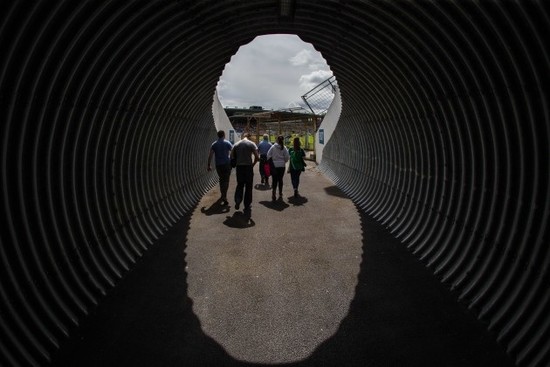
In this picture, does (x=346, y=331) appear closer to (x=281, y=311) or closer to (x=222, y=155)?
(x=281, y=311)

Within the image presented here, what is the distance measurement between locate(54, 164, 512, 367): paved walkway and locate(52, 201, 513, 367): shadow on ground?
0.04 ft

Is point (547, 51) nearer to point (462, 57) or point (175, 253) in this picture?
point (462, 57)

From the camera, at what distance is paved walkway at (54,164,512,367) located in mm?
3320

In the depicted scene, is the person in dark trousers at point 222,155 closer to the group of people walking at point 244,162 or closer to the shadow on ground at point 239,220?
the group of people walking at point 244,162

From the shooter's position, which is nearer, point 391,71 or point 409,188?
point 391,71

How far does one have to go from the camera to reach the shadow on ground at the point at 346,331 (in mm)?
3258

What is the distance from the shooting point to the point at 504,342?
344 cm

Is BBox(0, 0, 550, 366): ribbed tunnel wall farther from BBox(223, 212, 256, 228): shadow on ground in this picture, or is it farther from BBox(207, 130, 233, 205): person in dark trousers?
BBox(207, 130, 233, 205): person in dark trousers

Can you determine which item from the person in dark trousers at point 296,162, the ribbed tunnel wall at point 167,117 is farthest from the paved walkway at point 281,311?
the person in dark trousers at point 296,162

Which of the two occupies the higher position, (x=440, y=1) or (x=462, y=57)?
(x=440, y=1)

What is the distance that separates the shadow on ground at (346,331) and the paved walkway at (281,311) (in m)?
0.01

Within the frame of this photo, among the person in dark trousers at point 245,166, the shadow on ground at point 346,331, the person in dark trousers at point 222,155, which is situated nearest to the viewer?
the shadow on ground at point 346,331

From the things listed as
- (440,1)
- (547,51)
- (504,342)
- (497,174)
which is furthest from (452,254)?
(440,1)

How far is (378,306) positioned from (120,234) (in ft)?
13.3
